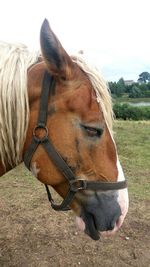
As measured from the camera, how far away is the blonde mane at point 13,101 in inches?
91.4

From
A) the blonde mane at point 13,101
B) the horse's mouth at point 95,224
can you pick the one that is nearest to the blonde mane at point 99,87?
the blonde mane at point 13,101

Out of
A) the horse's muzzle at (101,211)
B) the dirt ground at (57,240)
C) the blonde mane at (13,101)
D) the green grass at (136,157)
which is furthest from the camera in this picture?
the green grass at (136,157)

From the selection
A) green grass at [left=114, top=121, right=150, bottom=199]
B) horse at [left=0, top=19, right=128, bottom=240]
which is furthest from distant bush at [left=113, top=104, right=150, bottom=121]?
horse at [left=0, top=19, right=128, bottom=240]

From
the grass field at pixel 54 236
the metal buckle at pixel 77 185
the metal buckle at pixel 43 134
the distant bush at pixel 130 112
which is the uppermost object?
the metal buckle at pixel 43 134

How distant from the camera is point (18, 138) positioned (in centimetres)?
236

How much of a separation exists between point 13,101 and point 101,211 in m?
0.89

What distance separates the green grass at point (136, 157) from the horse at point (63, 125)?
3.53 m

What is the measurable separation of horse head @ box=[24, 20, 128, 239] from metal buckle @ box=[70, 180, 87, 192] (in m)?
0.03

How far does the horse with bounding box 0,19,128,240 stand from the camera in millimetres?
2336

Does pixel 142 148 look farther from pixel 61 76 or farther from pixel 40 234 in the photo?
pixel 61 76

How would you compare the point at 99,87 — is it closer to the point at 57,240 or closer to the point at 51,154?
the point at 51,154

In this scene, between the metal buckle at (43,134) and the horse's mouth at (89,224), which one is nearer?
the metal buckle at (43,134)

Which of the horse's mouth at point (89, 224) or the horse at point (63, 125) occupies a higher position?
the horse at point (63, 125)

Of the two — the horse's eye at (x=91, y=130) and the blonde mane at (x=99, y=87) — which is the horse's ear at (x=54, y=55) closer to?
the blonde mane at (x=99, y=87)
